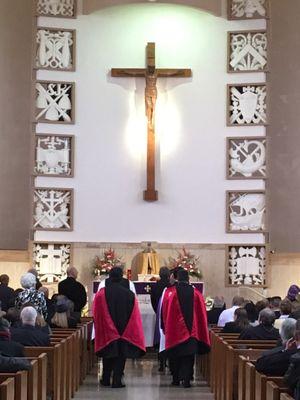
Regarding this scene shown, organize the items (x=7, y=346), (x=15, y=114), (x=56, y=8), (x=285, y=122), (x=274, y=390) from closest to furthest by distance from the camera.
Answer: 1. (x=274, y=390)
2. (x=7, y=346)
3. (x=56, y=8)
4. (x=15, y=114)
5. (x=285, y=122)

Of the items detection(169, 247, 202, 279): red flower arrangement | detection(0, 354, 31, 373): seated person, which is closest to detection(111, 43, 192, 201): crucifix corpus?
detection(169, 247, 202, 279): red flower arrangement

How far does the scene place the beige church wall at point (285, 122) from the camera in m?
17.9

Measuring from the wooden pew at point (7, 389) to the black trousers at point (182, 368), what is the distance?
16.1 feet

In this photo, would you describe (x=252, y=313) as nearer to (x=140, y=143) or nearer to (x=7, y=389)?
(x=7, y=389)

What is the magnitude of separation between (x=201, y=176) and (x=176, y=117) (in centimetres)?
122

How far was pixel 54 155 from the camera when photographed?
16.4 metres

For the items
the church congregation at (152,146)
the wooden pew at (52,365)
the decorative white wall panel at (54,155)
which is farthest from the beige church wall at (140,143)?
the wooden pew at (52,365)

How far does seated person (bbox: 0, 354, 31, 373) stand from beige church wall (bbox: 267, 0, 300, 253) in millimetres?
12138

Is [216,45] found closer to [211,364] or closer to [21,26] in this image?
[21,26]

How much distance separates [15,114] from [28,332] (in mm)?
10442

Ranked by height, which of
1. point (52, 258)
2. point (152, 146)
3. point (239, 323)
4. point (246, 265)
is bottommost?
point (239, 323)

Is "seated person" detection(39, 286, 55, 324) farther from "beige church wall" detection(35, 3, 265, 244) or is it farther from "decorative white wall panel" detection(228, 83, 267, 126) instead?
"decorative white wall panel" detection(228, 83, 267, 126)

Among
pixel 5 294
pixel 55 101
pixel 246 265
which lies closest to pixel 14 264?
pixel 55 101

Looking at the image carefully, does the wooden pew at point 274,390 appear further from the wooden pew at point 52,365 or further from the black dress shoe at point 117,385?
the black dress shoe at point 117,385
